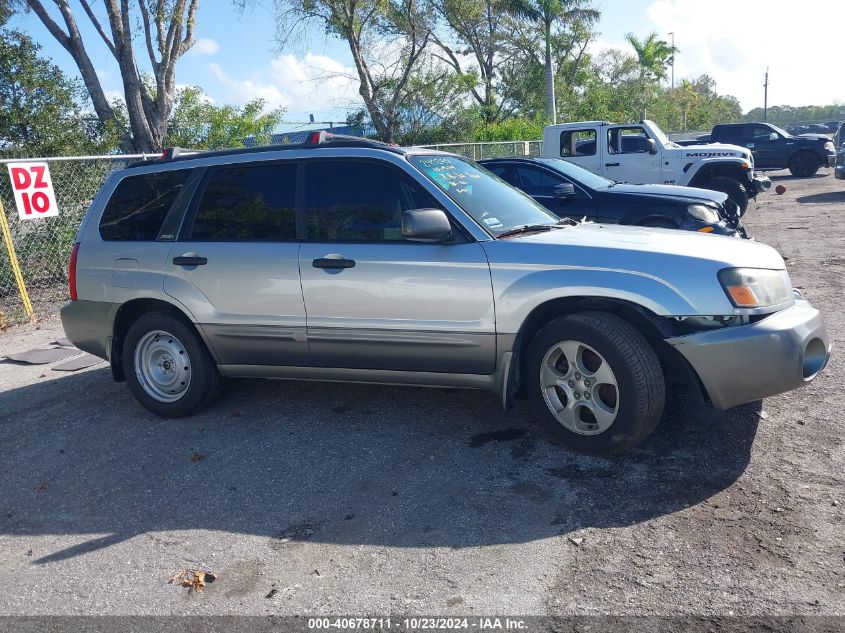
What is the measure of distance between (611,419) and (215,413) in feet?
9.57

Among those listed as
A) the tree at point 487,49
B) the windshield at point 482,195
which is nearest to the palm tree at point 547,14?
the tree at point 487,49

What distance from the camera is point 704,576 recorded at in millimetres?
3070

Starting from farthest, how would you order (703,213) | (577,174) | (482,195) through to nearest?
(577,174), (703,213), (482,195)

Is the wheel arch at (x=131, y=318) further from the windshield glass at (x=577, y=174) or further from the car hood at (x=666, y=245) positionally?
the windshield glass at (x=577, y=174)

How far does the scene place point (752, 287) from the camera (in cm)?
398

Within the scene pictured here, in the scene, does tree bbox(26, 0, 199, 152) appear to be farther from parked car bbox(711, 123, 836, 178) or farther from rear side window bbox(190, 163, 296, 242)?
parked car bbox(711, 123, 836, 178)

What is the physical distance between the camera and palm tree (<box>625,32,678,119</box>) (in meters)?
50.5

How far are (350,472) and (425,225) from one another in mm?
1512

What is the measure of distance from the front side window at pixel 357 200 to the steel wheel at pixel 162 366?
1.40 m

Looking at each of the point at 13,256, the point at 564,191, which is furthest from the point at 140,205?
the point at 564,191

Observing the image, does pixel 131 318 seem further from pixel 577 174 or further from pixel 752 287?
pixel 577 174

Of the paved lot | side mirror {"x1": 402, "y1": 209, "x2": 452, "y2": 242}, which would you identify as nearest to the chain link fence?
the paved lot

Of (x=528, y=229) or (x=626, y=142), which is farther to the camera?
(x=626, y=142)

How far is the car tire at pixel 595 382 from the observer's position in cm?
402
